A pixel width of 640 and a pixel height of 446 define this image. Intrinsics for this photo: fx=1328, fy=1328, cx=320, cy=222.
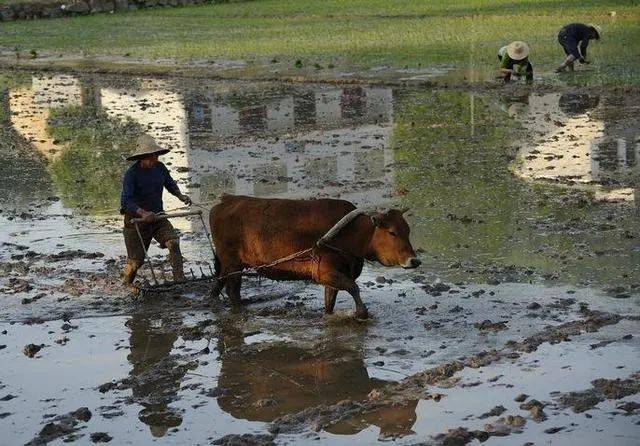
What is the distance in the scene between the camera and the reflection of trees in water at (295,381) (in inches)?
346

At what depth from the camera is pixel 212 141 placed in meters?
20.4

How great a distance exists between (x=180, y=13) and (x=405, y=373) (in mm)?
40694

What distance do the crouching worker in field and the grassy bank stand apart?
14400mm

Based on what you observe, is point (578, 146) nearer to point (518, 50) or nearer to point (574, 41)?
point (518, 50)

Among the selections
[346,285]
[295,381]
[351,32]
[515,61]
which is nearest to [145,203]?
[346,285]

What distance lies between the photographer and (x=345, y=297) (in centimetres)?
1179

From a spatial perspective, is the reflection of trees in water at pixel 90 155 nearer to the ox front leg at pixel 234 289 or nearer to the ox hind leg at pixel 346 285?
the ox front leg at pixel 234 289

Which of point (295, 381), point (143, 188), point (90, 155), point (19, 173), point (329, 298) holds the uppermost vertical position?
point (143, 188)

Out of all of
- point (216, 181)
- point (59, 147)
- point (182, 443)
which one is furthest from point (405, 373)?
point (59, 147)

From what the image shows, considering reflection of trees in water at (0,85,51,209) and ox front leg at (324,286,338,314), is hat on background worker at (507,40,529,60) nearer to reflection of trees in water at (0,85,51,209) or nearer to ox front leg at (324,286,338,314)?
reflection of trees in water at (0,85,51,209)

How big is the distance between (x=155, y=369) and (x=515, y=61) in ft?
51.9

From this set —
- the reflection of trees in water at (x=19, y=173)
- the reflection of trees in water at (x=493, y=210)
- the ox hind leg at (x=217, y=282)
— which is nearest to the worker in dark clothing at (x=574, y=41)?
the reflection of trees in water at (x=493, y=210)

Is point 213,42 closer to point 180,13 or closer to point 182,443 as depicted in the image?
point 180,13

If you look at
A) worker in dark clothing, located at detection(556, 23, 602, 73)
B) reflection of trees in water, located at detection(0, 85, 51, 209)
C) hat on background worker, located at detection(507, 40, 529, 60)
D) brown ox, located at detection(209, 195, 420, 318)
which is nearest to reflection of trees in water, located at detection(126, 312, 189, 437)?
brown ox, located at detection(209, 195, 420, 318)
